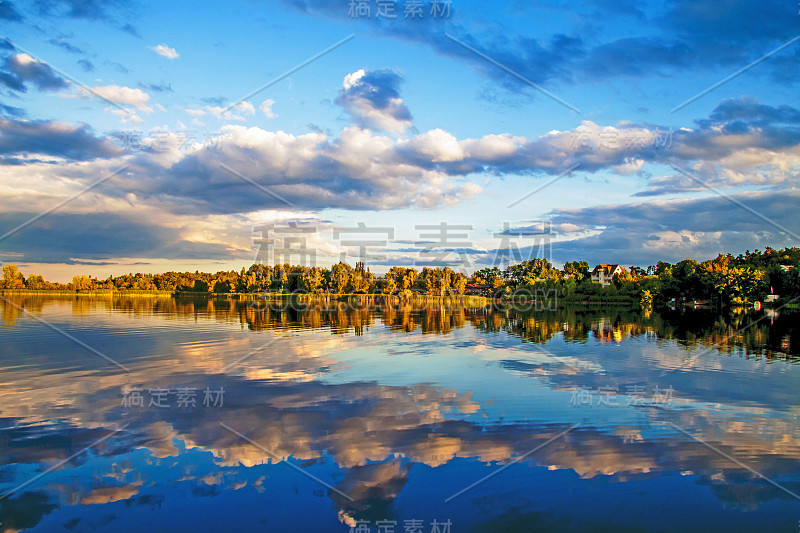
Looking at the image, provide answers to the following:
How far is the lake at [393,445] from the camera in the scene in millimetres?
8953

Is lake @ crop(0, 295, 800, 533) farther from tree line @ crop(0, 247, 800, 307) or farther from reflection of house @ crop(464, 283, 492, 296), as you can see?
reflection of house @ crop(464, 283, 492, 296)

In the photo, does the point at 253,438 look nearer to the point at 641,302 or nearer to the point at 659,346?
the point at 659,346

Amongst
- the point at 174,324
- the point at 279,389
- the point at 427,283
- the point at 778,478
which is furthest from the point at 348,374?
the point at 427,283

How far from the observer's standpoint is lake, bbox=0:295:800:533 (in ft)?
29.4

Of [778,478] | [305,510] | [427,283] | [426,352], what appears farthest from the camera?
[427,283]

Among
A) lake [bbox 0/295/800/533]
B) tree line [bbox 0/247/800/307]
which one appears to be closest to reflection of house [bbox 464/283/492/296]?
tree line [bbox 0/247/800/307]

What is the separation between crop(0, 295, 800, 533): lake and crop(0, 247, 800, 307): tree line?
277 feet

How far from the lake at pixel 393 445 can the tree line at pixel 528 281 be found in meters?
84.6

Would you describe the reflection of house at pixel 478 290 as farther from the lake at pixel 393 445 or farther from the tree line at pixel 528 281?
the lake at pixel 393 445

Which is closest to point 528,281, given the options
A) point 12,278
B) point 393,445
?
point 393,445

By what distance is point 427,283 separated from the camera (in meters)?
182

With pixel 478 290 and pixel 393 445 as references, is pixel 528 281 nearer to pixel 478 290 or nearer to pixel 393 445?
pixel 478 290

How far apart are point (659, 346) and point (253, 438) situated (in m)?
29.8

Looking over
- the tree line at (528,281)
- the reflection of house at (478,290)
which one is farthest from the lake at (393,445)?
the reflection of house at (478,290)
